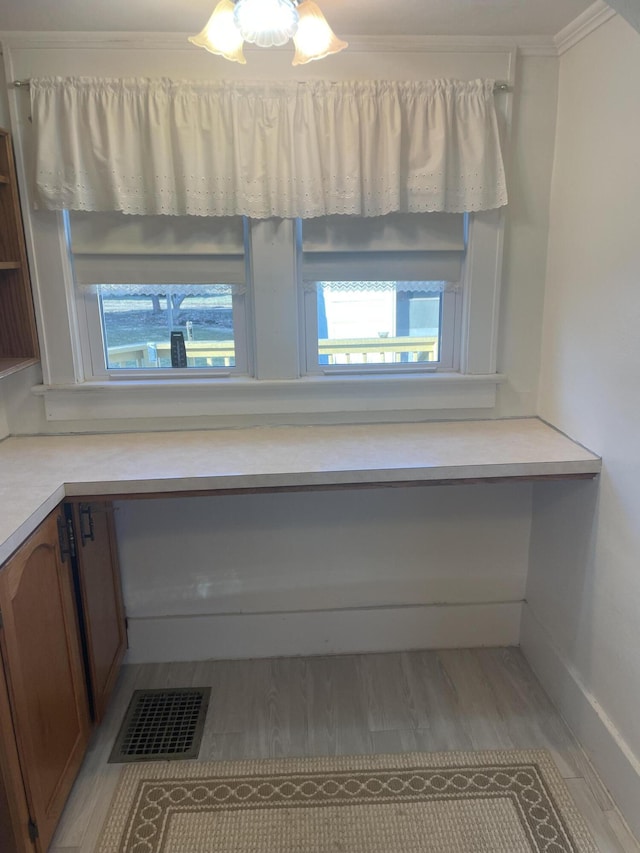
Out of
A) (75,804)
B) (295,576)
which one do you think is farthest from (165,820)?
(295,576)

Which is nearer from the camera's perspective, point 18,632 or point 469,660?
point 18,632

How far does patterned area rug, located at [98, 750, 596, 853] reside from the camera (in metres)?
1.72

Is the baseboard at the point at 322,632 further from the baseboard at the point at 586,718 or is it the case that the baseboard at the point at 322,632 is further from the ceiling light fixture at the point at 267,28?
the ceiling light fixture at the point at 267,28

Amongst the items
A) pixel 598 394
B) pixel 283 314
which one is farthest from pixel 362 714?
pixel 283 314

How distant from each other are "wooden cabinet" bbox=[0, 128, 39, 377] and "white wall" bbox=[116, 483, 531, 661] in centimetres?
68

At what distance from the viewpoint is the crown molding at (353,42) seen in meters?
1.96

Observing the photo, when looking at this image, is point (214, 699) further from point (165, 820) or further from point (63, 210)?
point (63, 210)

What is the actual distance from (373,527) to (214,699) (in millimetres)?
888

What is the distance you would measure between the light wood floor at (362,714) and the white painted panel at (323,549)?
24 cm

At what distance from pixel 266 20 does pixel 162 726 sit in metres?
2.17

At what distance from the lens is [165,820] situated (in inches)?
70.8

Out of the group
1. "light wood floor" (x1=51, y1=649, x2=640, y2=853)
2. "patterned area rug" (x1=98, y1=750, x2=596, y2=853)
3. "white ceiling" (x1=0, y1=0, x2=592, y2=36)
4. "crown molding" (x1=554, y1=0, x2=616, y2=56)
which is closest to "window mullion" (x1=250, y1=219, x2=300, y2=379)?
"white ceiling" (x1=0, y1=0, x2=592, y2=36)

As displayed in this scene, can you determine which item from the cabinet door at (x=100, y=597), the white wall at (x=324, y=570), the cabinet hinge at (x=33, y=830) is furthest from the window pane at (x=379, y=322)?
the cabinet hinge at (x=33, y=830)

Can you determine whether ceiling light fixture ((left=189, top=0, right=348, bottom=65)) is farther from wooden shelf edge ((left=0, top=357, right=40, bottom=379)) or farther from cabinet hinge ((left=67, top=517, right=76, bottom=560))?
cabinet hinge ((left=67, top=517, right=76, bottom=560))
